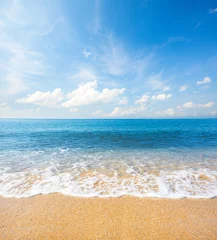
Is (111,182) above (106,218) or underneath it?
underneath

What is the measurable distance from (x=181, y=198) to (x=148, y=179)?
215 cm

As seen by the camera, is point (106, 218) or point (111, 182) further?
point (111, 182)

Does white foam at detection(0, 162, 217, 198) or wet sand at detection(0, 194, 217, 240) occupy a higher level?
wet sand at detection(0, 194, 217, 240)

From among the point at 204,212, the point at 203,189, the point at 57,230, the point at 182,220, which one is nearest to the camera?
the point at 57,230

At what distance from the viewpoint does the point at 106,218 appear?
4418 mm

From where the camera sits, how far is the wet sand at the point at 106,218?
3818 millimetres

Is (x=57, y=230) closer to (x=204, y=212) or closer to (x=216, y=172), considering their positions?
(x=204, y=212)

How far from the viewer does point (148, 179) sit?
7.54m

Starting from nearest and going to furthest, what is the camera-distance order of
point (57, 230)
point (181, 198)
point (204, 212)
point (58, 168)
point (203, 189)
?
point (57, 230) → point (204, 212) → point (181, 198) → point (203, 189) → point (58, 168)

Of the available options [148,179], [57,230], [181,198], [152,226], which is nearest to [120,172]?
[148,179]

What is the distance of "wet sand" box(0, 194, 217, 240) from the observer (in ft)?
12.5

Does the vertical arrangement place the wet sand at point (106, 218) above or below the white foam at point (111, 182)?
above

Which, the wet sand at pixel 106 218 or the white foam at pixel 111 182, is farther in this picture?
the white foam at pixel 111 182

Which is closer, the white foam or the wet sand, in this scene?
the wet sand
